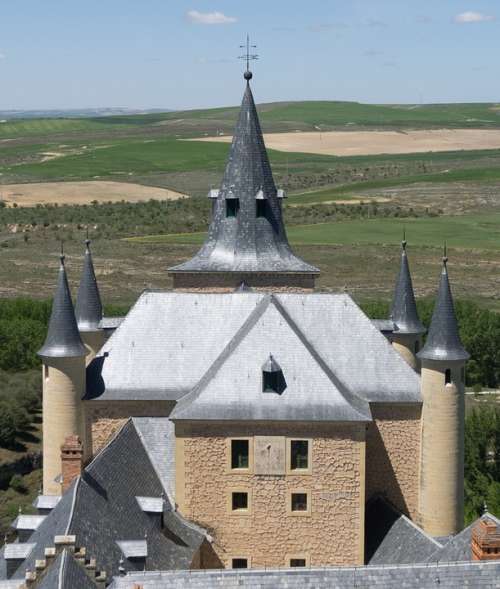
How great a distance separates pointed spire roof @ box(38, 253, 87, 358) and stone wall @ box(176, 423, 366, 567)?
5.09 metres

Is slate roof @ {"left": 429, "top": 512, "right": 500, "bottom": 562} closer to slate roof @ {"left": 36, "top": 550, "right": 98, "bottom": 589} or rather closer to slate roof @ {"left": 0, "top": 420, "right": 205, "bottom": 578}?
slate roof @ {"left": 0, "top": 420, "right": 205, "bottom": 578}

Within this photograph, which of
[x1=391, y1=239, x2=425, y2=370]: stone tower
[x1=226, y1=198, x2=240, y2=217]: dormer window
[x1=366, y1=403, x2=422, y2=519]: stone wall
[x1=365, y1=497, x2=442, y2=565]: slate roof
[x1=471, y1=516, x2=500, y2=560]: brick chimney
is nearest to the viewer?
[x1=471, y1=516, x2=500, y2=560]: brick chimney

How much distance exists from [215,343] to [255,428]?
15.8 feet

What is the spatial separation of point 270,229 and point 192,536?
594 inches

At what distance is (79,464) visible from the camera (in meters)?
32.8

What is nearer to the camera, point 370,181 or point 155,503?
point 155,503

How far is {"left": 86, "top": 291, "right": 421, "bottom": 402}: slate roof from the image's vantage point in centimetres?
3734

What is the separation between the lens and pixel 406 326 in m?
45.1

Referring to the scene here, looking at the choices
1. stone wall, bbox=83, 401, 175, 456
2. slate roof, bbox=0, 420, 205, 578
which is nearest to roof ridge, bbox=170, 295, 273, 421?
stone wall, bbox=83, 401, 175, 456

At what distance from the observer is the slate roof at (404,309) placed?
45.2m

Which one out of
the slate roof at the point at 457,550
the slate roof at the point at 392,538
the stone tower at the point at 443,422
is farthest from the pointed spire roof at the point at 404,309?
the slate roof at the point at 457,550

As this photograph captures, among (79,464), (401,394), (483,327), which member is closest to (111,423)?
(79,464)

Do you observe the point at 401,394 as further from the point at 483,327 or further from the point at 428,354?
the point at 483,327

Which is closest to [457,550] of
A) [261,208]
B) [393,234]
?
[261,208]
